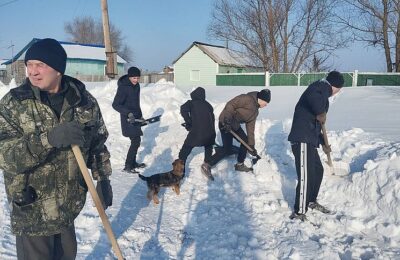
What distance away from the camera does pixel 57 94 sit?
2395mm

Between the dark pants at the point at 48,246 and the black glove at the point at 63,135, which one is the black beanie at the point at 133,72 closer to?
the dark pants at the point at 48,246

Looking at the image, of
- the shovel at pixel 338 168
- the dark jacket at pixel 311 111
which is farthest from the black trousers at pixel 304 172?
the shovel at pixel 338 168

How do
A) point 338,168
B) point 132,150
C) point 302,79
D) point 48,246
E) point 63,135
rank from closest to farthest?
1. point 63,135
2. point 48,246
3. point 338,168
4. point 132,150
5. point 302,79

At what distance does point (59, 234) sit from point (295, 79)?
65.4 ft

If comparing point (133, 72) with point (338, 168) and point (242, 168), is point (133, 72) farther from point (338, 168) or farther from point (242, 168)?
point (338, 168)

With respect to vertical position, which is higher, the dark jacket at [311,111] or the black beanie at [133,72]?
the black beanie at [133,72]

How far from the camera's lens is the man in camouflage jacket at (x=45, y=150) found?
2.16 metres

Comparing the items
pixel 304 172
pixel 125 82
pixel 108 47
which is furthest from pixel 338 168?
pixel 108 47

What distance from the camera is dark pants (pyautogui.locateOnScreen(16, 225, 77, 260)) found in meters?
2.34

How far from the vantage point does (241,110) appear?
6.59 metres

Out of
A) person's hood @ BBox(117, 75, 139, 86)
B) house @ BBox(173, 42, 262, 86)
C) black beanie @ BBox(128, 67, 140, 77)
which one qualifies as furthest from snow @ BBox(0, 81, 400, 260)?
house @ BBox(173, 42, 262, 86)

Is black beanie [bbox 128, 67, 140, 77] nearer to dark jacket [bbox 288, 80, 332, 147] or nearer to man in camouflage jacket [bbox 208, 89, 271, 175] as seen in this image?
man in camouflage jacket [bbox 208, 89, 271, 175]

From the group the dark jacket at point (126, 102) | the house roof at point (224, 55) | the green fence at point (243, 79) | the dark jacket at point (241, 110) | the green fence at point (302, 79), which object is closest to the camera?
the dark jacket at point (241, 110)

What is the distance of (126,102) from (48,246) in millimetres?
4504
